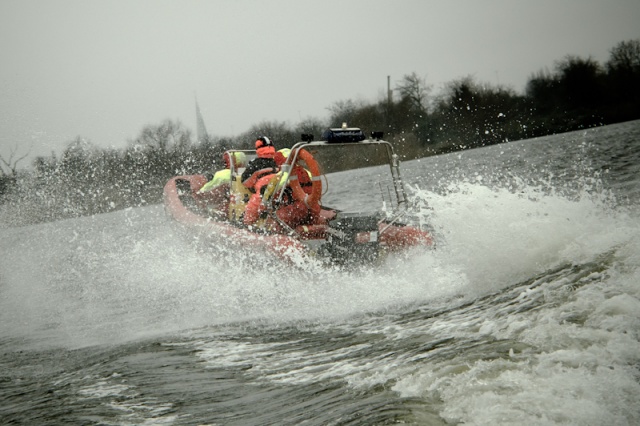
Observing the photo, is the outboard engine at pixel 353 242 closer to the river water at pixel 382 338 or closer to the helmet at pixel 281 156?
the river water at pixel 382 338

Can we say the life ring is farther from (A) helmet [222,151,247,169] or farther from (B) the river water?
(A) helmet [222,151,247,169]

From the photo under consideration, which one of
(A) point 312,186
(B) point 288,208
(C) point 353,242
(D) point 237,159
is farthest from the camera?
(D) point 237,159

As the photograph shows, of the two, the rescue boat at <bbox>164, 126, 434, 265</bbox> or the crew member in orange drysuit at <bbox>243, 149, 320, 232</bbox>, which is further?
the crew member in orange drysuit at <bbox>243, 149, 320, 232</bbox>

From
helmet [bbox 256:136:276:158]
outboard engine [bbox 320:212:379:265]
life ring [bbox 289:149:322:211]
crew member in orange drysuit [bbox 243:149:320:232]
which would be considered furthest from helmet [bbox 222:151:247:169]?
outboard engine [bbox 320:212:379:265]

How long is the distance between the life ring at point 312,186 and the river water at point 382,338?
1.03 metres

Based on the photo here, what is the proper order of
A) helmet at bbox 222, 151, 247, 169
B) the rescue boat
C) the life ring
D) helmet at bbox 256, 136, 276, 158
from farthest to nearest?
helmet at bbox 222, 151, 247, 169 < helmet at bbox 256, 136, 276, 158 < the life ring < the rescue boat

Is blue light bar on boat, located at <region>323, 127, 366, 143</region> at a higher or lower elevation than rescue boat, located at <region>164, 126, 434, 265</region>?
higher

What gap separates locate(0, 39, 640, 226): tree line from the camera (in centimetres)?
2469

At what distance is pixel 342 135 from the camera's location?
691 cm

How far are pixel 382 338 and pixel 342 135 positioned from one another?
3207 millimetres

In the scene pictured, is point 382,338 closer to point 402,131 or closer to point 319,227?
point 319,227

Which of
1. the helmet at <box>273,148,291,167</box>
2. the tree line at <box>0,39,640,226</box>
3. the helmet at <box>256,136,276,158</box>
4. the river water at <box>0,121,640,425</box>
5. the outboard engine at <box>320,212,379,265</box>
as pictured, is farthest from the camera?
the tree line at <box>0,39,640,226</box>

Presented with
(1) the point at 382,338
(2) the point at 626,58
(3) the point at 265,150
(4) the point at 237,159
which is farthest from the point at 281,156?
(2) the point at 626,58

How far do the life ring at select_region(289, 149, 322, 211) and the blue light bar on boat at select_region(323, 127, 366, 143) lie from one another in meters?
0.43
